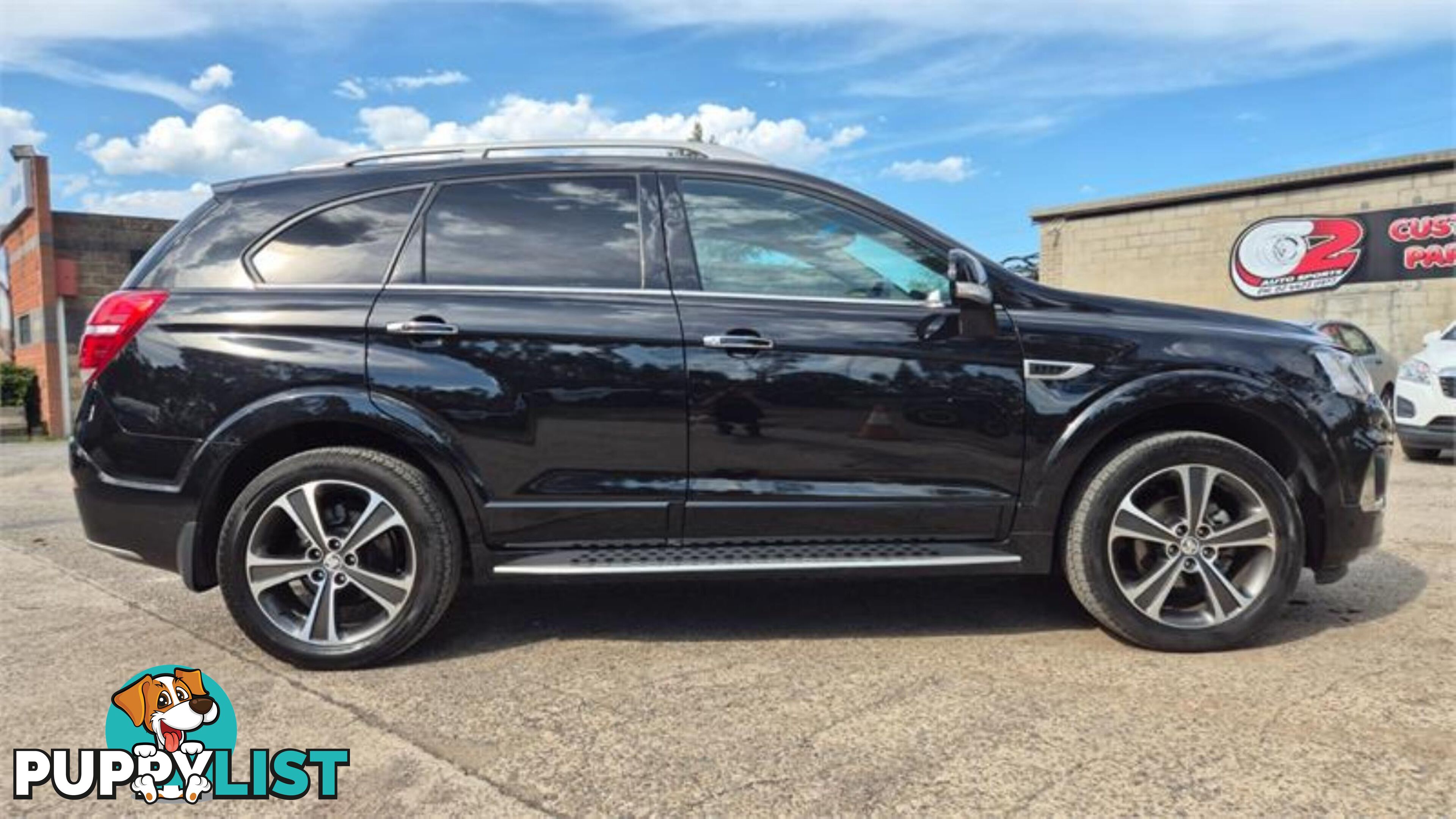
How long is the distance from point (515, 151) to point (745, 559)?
1.83 metres

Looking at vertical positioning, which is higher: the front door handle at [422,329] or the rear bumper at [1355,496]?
the front door handle at [422,329]

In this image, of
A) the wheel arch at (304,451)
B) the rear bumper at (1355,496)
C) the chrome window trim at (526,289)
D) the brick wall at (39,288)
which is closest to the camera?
the wheel arch at (304,451)

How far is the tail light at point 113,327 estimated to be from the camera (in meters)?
3.21

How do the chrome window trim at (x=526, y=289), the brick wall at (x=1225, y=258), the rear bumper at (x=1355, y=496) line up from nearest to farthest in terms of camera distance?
the chrome window trim at (x=526, y=289), the rear bumper at (x=1355, y=496), the brick wall at (x=1225, y=258)

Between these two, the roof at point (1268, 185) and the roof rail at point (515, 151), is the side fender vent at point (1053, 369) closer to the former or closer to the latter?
the roof rail at point (515, 151)

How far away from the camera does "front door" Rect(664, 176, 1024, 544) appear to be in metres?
3.25

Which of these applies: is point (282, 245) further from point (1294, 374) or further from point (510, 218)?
point (1294, 374)

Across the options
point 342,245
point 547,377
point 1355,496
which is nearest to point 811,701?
point 547,377

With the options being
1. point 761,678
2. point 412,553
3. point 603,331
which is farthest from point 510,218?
point 761,678

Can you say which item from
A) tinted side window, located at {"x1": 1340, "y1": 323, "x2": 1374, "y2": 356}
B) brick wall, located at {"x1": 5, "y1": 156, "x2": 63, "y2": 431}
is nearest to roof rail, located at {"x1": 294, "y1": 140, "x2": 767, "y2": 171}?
tinted side window, located at {"x1": 1340, "y1": 323, "x2": 1374, "y2": 356}

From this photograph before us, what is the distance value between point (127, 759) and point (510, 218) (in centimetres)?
211

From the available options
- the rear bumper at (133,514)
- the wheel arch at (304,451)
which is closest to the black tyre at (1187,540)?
the wheel arch at (304,451)

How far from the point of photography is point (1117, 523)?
3324 mm

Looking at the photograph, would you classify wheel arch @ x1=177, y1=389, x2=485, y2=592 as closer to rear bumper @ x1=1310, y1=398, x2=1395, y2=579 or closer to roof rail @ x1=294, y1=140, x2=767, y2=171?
roof rail @ x1=294, y1=140, x2=767, y2=171
